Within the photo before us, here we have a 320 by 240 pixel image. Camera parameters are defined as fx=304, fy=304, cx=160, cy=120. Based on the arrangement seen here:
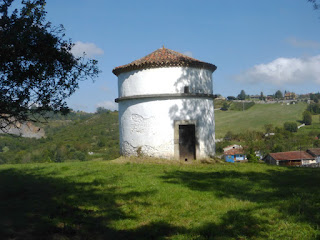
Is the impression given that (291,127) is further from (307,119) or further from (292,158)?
(292,158)

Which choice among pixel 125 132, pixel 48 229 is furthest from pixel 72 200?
pixel 125 132

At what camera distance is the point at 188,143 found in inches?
562

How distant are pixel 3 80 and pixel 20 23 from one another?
1.20 meters

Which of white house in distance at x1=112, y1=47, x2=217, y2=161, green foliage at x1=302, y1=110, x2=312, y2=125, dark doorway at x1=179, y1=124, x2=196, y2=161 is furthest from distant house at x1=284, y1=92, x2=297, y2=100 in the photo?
dark doorway at x1=179, y1=124, x2=196, y2=161

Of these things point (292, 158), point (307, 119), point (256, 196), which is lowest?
point (292, 158)

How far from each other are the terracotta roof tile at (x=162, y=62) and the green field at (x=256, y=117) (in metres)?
63.1

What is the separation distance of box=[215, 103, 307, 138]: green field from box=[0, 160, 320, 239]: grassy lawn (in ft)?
226

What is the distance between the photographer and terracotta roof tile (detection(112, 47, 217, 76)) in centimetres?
1402

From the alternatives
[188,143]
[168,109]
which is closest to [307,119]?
[188,143]

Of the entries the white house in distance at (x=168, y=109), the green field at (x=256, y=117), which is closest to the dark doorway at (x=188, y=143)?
the white house in distance at (x=168, y=109)

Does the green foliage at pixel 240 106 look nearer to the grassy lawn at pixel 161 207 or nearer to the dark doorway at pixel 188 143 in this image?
the dark doorway at pixel 188 143

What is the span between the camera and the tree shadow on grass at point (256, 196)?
5.25 meters

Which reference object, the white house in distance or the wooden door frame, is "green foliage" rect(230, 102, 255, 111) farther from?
the wooden door frame

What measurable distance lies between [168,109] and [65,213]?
8476 millimetres
